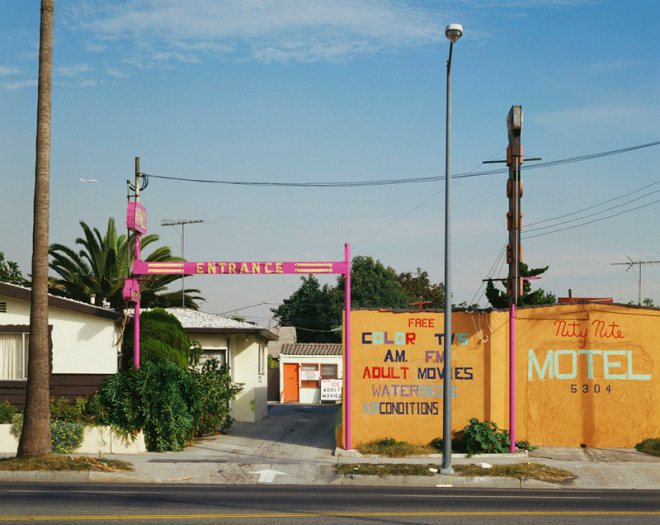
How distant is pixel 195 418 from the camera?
70.0 ft

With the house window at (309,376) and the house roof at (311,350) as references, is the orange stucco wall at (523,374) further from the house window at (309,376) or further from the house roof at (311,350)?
the house roof at (311,350)

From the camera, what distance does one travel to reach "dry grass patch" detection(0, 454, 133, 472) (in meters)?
16.5

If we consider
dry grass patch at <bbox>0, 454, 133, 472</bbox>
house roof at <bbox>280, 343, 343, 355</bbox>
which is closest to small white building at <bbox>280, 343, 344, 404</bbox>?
house roof at <bbox>280, 343, 343, 355</bbox>

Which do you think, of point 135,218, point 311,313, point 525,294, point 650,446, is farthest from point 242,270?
point 311,313

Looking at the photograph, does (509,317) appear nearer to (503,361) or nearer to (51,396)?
(503,361)

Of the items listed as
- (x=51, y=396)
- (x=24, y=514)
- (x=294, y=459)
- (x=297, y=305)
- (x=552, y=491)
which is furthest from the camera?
(x=297, y=305)

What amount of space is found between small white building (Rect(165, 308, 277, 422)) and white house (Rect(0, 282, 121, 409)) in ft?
16.6

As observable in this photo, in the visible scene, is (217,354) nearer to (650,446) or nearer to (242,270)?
(242,270)

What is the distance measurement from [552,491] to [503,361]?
15.9 feet

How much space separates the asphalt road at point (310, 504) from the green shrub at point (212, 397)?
6.60 m

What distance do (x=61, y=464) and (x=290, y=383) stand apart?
30346mm

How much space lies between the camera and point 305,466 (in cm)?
1789

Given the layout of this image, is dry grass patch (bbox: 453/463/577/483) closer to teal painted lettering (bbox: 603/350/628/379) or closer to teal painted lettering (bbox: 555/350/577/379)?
teal painted lettering (bbox: 555/350/577/379)

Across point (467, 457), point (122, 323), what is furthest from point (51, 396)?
point (467, 457)
